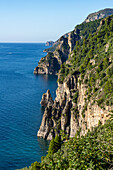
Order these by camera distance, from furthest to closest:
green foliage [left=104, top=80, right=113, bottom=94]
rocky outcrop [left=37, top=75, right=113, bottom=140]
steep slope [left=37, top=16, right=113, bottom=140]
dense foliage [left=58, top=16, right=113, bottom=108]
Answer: rocky outcrop [left=37, top=75, right=113, bottom=140], steep slope [left=37, top=16, right=113, bottom=140], dense foliage [left=58, top=16, right=113, bottom=108], green foliage [left=104, top=80, right=113, bottom=94]

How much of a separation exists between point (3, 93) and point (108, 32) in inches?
2770

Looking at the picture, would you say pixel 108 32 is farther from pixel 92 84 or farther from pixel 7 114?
pixel 7 114

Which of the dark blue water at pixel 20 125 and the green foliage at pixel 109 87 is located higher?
the green foliage at pixel 109 87

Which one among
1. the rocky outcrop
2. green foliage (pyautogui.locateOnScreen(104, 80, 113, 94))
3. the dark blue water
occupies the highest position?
green foliage (pyautogui.locateOnScreen(104, 80, 113, 94))

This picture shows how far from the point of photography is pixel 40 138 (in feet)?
252

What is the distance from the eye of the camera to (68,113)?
252 ft

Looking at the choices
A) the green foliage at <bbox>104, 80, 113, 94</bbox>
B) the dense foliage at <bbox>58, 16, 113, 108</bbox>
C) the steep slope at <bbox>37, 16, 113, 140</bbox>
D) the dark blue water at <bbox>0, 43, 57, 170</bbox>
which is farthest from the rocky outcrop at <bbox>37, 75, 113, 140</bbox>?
the green foliage at <bbox>104, 80, 113, 94</bbox>

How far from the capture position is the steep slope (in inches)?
2317

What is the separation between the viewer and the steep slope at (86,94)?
2317 inches

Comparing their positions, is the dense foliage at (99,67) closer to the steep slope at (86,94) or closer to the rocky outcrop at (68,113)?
the steep slope at (86,94)

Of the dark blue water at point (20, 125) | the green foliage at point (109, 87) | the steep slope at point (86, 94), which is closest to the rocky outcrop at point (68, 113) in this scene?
the steep slope at point (86, 94)

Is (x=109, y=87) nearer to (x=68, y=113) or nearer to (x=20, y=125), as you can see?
(x=68, y=113)

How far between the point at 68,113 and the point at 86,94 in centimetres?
1177

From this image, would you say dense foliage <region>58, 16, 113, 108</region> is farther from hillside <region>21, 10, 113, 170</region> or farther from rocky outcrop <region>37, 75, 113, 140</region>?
rocky outcrop <region>37, 75, 113, 140</region>
